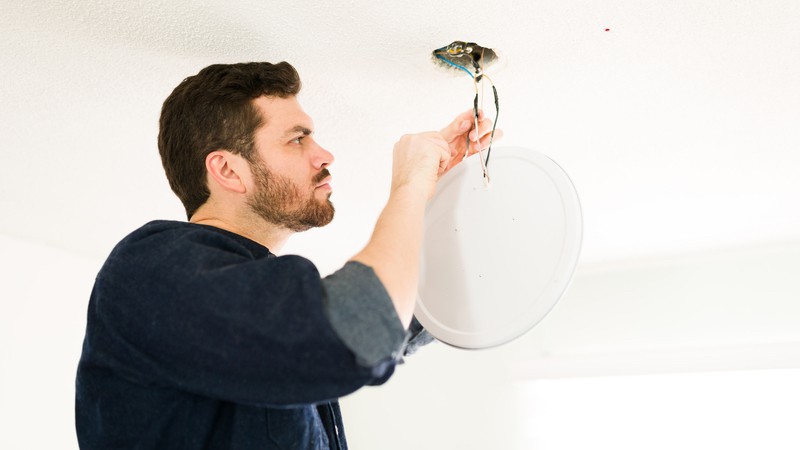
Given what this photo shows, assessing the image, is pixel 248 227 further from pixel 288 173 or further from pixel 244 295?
pixel 244 295

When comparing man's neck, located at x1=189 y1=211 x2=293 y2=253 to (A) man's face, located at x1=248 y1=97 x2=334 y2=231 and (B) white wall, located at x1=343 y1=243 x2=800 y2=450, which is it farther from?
(B) white wall, located at x1=343 y1=243 x2=800 y2=450

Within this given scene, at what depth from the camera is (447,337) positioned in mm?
1047

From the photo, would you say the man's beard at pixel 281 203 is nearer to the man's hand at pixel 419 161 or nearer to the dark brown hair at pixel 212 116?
the dark brown hair at pixel 212 116

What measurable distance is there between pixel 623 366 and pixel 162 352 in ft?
9.15

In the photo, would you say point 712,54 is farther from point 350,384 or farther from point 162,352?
point 162,352

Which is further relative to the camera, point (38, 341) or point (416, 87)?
point (38, 341)

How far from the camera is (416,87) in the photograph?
1.37 m

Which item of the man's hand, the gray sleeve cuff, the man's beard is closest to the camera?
the gray sleeve cuff

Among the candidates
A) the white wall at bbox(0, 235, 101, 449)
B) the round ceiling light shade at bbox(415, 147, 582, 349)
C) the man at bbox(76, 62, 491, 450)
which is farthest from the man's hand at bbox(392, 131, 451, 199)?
the white wall at bbox(0, 235, 101, 449)

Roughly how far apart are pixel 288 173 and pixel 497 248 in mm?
373

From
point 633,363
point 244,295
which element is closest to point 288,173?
point 244,295

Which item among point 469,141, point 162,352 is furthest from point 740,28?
point 162,352

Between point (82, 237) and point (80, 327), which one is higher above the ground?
point (82, 237)

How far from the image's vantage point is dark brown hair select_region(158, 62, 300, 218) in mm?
1080
